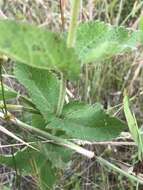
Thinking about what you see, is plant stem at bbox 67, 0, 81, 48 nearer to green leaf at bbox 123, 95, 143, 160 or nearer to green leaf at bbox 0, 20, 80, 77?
green leaf at bbox 0, 20, 80, 77

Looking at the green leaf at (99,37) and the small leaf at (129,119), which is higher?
the green leaf at (99,37)

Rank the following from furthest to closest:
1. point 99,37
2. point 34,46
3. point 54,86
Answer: point 54,86
point 99,37
point 34,46

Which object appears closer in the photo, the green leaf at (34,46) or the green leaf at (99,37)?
the green leaf at (34,46)

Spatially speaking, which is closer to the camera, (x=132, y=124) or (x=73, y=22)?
(x=73, y=22)

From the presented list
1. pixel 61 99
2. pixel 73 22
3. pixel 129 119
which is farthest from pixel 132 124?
pixel 73 22

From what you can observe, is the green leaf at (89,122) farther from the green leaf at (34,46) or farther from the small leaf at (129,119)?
the green leaf at (34,46)

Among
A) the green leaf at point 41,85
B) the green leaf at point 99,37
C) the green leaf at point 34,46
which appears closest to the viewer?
the green leaf at point 34,46

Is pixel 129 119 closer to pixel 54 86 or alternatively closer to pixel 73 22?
pixel 54 86

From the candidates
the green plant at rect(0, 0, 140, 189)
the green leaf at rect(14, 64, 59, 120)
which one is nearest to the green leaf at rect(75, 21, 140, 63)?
the green plant at rect(0, 0, 140, 189)

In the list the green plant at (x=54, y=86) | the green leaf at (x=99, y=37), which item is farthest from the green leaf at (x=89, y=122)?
the green leaf at (x=99, y=37)
